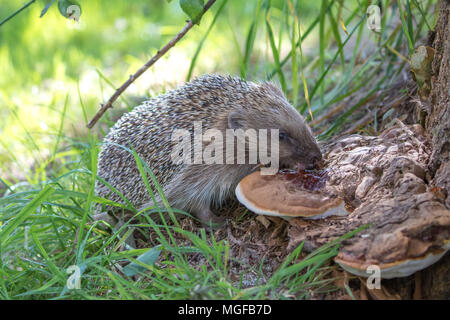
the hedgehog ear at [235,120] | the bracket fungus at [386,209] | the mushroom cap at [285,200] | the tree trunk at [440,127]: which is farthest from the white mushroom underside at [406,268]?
the hedgehog ear at [235,120]

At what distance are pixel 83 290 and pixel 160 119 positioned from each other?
161 cm

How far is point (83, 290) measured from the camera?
9.55 ft

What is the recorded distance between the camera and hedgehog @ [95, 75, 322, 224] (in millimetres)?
3830

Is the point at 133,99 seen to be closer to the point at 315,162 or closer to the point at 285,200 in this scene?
the point at 315,162

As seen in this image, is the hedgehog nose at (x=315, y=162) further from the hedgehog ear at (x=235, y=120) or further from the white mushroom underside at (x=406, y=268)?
the white mushroom underside at (x=406, y=268)

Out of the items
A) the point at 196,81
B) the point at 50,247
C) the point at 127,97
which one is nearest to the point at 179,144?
the point at 196,81

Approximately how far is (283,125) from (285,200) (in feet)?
3.71

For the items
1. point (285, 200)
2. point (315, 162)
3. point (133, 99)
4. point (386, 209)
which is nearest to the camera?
point (386, 209)

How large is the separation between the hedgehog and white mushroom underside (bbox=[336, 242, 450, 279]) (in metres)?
1.42

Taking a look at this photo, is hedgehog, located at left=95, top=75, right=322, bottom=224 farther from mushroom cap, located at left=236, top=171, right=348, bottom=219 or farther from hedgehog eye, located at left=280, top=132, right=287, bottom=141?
mushroom cap, located at left=236, top=171, right=348, bottom=219

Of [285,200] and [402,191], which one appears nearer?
[402,191]

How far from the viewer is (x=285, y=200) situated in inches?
113

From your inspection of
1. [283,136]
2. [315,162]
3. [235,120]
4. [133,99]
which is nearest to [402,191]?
[315,162]

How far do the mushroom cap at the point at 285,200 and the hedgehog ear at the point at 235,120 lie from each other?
77cm
